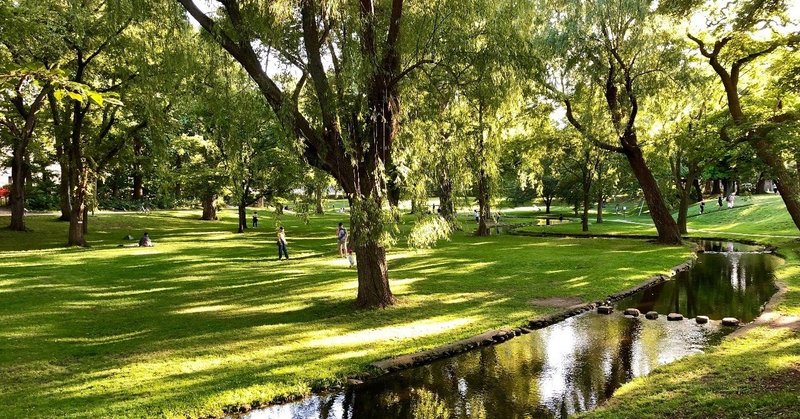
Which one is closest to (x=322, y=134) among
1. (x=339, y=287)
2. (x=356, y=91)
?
(x=356, y=91)

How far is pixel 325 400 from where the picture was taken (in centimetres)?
Result: 819

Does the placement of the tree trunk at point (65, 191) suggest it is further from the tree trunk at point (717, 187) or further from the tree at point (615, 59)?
the tree trunk at point (717, 187)

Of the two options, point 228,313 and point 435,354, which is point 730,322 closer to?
point 435,354

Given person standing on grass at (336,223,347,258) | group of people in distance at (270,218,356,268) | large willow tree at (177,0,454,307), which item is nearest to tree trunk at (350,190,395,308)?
large willow tree at (177,0,454,307)

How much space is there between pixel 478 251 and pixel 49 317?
17.6 metres

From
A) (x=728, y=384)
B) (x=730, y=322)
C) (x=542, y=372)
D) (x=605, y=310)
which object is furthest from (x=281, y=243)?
(x=728, y=384)

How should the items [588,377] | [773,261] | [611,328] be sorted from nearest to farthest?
[588,377] < [611,328] < [773,261]

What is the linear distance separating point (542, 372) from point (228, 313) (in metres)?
7.97

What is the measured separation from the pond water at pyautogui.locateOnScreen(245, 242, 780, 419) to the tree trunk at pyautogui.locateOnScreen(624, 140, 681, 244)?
1278 cm

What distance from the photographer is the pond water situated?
784 centimetres

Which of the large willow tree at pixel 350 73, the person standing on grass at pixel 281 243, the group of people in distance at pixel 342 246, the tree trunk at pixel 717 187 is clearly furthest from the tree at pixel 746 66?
the tree trunk at pixel 717 187

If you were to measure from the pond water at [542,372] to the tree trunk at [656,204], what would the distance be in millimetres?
12780

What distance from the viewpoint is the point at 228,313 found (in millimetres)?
13141

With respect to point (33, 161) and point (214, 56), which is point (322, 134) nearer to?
point (214, 56)
